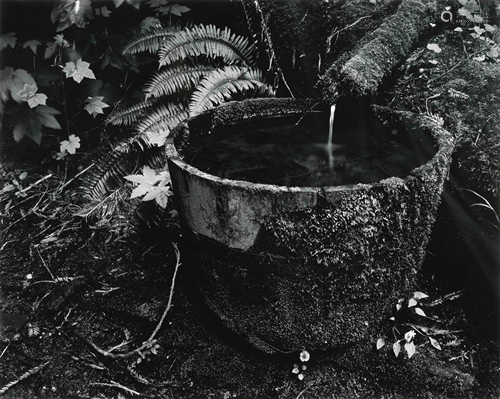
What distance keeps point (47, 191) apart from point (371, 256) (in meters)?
3.11

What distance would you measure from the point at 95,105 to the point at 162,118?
635 mm

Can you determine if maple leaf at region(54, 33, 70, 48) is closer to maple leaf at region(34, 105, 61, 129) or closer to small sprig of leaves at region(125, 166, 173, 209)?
maple leaf at region(34, 105, 61, 129)

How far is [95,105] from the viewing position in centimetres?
365

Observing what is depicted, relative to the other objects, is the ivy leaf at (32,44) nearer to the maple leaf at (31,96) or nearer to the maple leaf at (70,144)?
the maple leaf at (31,96)

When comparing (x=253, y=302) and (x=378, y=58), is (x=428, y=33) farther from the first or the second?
(x=253, y=302)

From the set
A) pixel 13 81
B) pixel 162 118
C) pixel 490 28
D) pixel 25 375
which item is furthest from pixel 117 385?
pixel 490 28

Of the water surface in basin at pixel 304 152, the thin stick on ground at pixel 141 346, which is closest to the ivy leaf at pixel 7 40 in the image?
the water surface in basin at pixel 304 152

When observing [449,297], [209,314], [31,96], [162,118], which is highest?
[31,96]

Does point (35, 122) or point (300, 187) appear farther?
point (35, 122)

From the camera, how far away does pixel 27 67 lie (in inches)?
145

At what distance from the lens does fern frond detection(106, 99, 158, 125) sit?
362 cm

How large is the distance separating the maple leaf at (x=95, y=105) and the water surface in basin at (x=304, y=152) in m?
1.48

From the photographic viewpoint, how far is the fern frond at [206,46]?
3531mm

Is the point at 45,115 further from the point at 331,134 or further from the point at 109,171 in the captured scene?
the point at 331,134
